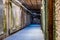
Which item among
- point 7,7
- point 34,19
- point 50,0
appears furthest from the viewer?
point 34,19

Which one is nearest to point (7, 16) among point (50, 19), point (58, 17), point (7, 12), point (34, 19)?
point (7, 12)

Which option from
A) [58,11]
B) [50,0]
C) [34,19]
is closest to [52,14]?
[50,0]

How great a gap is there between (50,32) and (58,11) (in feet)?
2.11

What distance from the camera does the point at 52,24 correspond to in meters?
2.58

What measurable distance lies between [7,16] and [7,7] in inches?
17.5

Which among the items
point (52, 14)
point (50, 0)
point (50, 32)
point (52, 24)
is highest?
point (50, 0)

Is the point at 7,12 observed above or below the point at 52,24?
above

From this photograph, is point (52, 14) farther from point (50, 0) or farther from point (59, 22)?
point (59, 22)

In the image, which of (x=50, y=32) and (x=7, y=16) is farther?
(x=7, y=16)

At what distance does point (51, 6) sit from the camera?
2.55 metres

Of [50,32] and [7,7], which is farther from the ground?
[7,7]

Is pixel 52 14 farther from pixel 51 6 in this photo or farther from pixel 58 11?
pixel 58 11

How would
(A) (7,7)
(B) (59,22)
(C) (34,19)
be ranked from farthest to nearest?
(C) (34,19) → (A) (7,7) → (B) (59,22)

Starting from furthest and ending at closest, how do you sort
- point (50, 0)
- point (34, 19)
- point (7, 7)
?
point (34, 19) < point (7, 7) < point (50, 0)
